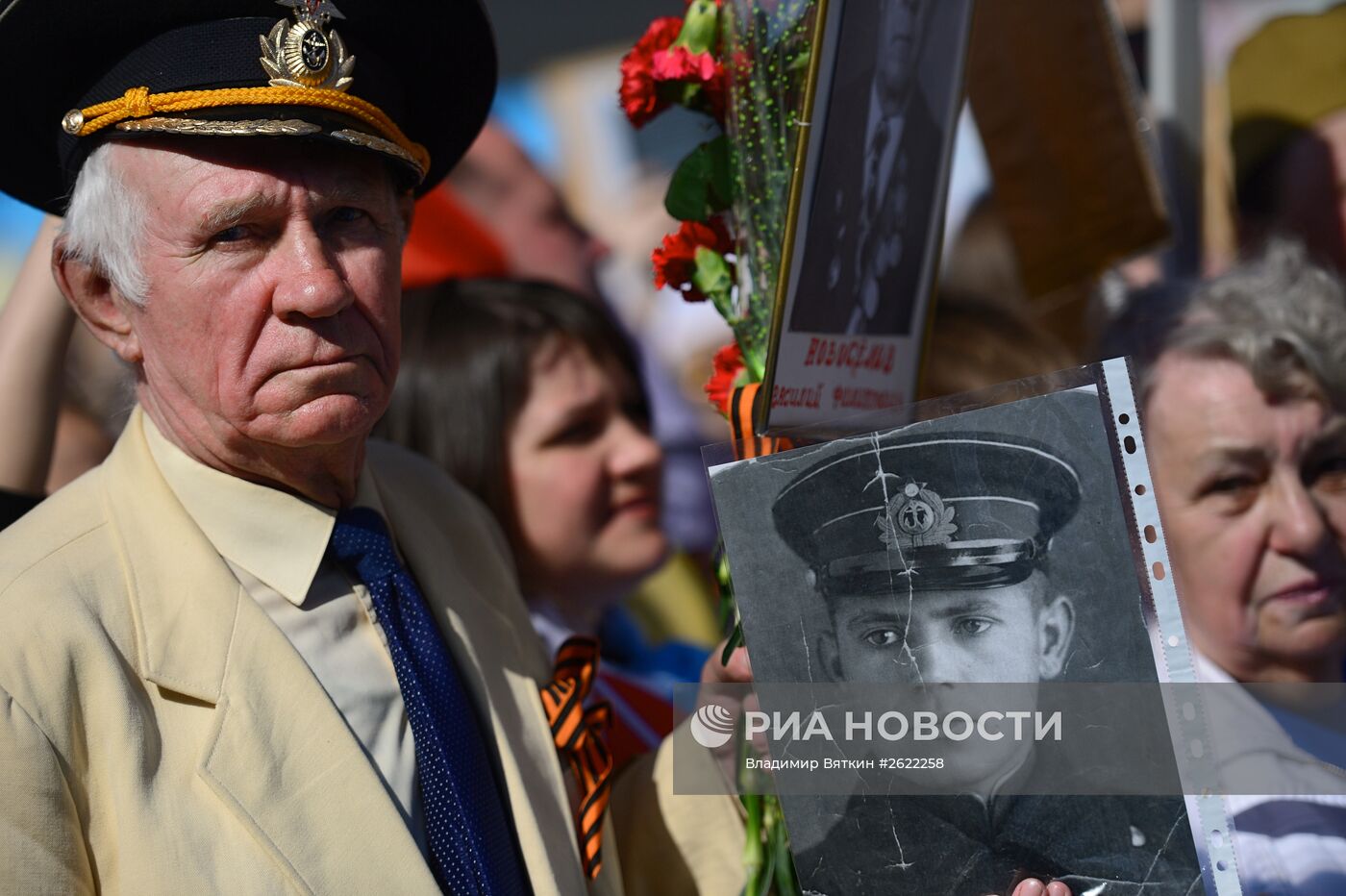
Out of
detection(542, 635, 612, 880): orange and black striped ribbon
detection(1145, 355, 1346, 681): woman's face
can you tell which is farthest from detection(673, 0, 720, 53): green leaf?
detection(1145, 355, 1346, 681): woman's face

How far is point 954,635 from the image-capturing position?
4.99 ft

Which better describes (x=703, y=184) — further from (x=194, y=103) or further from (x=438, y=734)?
(x=438, y=734)

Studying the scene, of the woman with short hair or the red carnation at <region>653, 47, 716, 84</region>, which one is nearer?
the red carnation at <region>653, 47, 716, 84</region>

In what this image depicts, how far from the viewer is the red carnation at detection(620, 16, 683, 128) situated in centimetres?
204

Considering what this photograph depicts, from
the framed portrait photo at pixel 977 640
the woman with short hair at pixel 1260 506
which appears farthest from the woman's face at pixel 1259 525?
the framed portrait photo at pixel 977 640

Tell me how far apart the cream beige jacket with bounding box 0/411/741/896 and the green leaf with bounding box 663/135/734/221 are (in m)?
0.90

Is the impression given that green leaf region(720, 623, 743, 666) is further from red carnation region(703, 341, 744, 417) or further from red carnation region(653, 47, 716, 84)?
red carnation region(653, 47, 716, 84)

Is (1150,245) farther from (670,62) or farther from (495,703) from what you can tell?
(495,703)

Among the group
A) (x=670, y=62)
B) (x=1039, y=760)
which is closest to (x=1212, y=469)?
(x=1039, y=760)

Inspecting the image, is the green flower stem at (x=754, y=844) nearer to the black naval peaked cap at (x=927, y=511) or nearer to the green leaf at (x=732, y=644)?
the green leaf at (x=732, y=644)

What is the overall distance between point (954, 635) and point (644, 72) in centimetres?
106

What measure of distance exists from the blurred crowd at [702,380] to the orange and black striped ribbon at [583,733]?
614 mm

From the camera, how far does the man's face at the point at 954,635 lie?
1497mm

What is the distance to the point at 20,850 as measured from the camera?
4.63 ft
